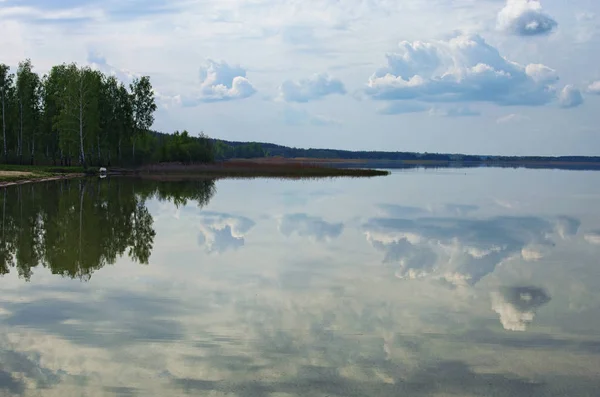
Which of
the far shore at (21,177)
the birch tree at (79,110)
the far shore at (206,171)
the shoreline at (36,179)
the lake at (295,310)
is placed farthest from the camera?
the birch tree at (79,110)

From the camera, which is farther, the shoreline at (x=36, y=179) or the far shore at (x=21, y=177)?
the far shore at (x=21, y=177)

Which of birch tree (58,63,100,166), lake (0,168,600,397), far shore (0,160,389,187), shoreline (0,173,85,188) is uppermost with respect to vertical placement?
birch tree (58,63,100,166)

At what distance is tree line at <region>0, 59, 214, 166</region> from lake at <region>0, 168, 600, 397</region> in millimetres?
69868

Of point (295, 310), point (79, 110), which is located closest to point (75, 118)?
point (79, 110)

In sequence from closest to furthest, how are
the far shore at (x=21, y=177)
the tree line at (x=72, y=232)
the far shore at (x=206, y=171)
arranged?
the tree line at (x=72, y=232) → the far shore at (x=21, y=177) → the far shore at (x=206, y=171)

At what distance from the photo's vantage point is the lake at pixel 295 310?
1017 cm

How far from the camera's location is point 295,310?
1477 cm

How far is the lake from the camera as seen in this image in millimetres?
10172

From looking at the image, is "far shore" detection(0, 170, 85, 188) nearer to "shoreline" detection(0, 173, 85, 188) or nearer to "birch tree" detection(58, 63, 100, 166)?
"shoreline" detection(0, 173, 85, 188)

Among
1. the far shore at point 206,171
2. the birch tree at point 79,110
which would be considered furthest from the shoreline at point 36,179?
the birch tree at point 79,110

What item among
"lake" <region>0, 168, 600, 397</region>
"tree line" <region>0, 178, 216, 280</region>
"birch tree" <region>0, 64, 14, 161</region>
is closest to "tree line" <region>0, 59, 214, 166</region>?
"birch tree" <region>0, 64, 14, 161</region>

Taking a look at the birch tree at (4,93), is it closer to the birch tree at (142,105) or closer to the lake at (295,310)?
the birch tree at (142,105)

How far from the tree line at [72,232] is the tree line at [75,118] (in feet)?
173

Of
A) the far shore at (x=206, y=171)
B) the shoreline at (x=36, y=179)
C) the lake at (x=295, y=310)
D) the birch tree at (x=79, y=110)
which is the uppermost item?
the birch tree at (x=79, y=110)
